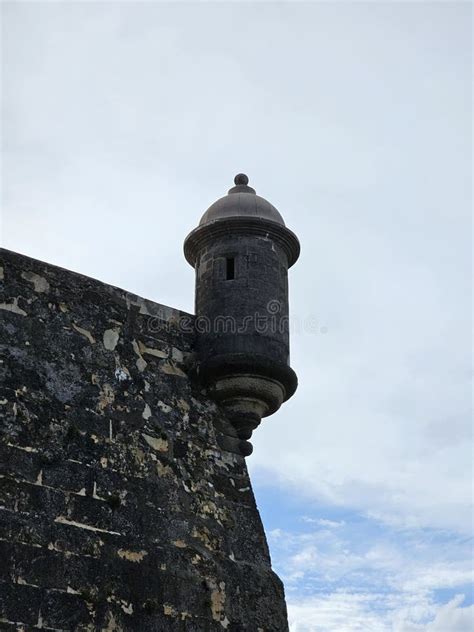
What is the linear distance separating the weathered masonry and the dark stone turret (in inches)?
7.4

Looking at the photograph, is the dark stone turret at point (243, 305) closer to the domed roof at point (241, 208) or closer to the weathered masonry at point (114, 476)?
the domed roof at point (241, 208)

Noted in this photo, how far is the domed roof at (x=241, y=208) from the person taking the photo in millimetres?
10273

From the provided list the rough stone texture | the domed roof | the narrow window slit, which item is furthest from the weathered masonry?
the domed roof

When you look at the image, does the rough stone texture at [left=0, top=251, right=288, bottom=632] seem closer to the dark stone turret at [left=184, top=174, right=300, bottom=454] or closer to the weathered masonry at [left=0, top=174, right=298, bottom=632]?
the weathered masonry at [left=0, top=174, right=298, bottom=632]

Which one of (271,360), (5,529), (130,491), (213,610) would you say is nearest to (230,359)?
(271,360)

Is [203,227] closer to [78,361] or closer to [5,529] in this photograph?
[78,361]

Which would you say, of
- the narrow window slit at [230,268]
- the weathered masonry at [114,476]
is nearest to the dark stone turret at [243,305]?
the narrow window slit at [230,268]

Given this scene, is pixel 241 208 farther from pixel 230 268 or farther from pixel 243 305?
pixel 243 305

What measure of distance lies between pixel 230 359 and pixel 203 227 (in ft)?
5.59

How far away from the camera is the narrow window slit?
10070mm

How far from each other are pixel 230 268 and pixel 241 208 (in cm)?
71

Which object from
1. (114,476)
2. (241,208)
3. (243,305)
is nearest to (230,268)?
(243,305)

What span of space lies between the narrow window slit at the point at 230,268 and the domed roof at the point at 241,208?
482mm

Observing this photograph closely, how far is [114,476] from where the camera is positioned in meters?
8.21
